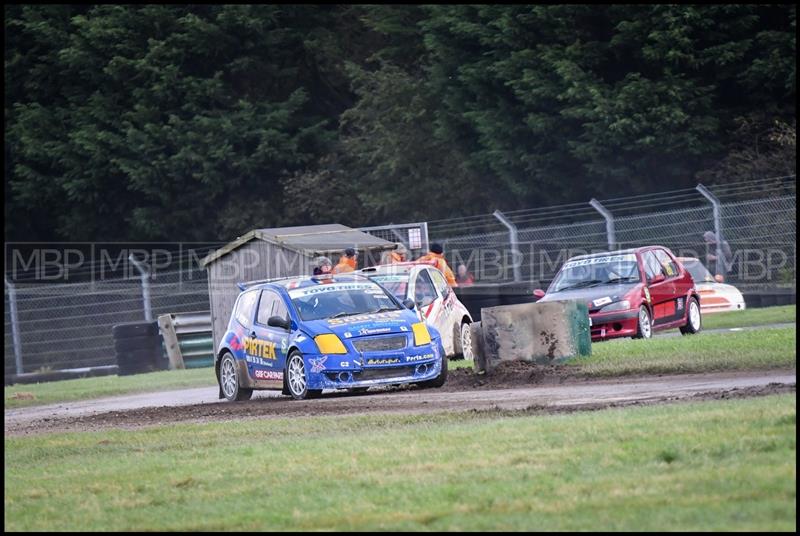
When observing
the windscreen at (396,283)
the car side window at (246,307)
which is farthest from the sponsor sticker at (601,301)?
the car side window at (246,307)

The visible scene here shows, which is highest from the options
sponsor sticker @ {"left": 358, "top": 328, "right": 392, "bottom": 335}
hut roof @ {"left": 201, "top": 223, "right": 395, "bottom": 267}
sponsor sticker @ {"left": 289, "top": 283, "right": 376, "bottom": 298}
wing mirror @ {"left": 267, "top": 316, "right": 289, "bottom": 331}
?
hut roof @ {"left": 201, "top": 223, "right": 395, "bottom": 267}

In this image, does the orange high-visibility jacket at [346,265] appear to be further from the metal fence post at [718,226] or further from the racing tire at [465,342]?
the metal fence post at [718,226]

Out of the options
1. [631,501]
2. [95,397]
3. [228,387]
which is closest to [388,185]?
[95,397]

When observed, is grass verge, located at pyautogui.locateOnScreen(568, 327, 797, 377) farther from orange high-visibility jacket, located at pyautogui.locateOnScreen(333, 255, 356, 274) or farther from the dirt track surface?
orange high-visibility jacket, located at pyautogui.locateOnScreen(333, 255, 356, 274)

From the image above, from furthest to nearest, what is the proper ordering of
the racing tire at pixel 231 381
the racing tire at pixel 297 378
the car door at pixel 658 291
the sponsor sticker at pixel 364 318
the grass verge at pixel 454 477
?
the car door at pixel 658 291 → the racing tire at pixel 231 381 → the sponsor sticker at pixel 364 318 → the racing tire at pixel 297 378 → the grass verge at pixel 454 477

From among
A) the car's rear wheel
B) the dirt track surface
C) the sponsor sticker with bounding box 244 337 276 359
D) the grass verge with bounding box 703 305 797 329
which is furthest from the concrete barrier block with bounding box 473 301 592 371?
the grass verge with bounding box 703 305 797 329

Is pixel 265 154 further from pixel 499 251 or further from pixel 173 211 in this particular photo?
pixel 499 251

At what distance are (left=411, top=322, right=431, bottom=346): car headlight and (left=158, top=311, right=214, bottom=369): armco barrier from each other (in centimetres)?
1176

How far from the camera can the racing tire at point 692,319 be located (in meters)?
21.9

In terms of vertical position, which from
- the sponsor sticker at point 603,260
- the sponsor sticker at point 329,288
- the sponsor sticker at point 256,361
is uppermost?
the sponsor sticker at point 603,260

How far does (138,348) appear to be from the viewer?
27.7 meters

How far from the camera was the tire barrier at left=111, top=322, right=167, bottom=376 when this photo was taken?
27.5 meters

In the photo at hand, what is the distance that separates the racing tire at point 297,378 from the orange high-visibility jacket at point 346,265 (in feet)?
19.3

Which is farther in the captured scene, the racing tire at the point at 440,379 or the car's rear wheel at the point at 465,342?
the car's rear wheel at the point at 465,342
